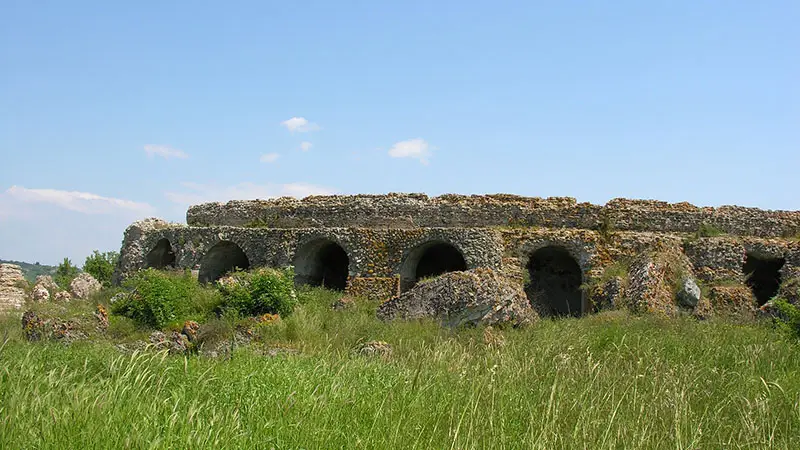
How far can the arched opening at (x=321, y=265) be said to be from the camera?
801 inches

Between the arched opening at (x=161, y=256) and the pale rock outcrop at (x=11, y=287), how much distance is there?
378cm

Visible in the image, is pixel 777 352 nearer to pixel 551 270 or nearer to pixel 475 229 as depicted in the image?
pixel 475 229

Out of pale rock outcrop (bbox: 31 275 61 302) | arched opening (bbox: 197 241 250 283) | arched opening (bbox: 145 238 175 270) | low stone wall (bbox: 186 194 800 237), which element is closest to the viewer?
low stone wall (bbox: 186 194 800 237)

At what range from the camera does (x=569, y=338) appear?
37.6 ft

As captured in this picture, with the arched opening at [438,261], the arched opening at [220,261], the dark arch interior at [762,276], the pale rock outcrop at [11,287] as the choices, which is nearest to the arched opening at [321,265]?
the arched opening at [220,261]

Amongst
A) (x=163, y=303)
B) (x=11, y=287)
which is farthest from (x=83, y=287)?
(x=163, y=303)

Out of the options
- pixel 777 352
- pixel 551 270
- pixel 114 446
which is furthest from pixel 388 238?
pixel 114 446

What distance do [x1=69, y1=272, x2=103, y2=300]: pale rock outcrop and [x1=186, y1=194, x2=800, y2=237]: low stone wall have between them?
19.2 ft

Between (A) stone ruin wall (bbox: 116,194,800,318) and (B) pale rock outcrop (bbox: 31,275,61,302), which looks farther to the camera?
(B) pale rock outcrop (bbox: 31,275,61,302)

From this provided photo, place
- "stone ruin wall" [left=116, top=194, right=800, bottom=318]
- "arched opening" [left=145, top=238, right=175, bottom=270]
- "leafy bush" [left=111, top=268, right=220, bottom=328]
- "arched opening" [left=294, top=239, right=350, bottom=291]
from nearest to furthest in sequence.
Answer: "leafy bush" [left=111, top=268, right=220, bottom=328], "stone ruin wall" [left=116, top=194, right=800, bottom=318], "arched opening" [left=294, top=239, right=350, bottom=291], "arched opening" [left=145, top=238, right=175, bottom=270]

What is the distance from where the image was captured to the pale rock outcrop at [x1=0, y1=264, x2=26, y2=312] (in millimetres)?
21041

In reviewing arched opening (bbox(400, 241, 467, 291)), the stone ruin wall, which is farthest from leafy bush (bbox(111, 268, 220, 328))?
arched opening (bbox(400, 241, 467, 291))

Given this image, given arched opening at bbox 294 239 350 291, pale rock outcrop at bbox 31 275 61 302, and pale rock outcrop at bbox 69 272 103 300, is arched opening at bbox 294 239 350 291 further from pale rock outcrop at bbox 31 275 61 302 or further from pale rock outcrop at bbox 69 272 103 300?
pale rock outcrop at bbox 31 275 61 302

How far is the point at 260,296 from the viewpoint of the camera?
15.5 metres
